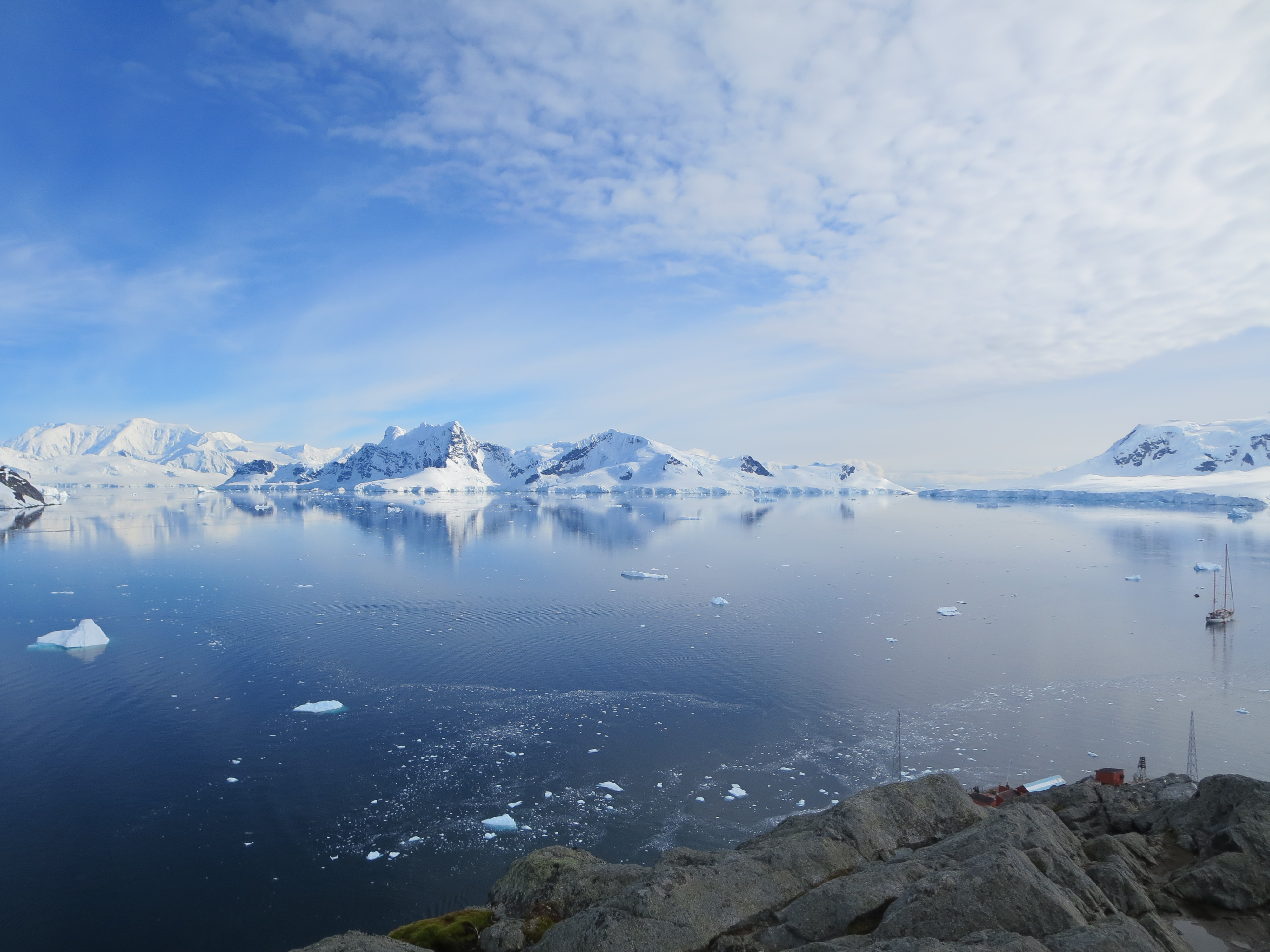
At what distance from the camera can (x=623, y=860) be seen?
14.3 meters

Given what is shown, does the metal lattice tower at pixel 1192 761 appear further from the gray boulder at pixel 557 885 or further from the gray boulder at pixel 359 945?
the gray boulder at pixel 359 945

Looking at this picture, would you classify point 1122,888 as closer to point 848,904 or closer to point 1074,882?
point 1074,882

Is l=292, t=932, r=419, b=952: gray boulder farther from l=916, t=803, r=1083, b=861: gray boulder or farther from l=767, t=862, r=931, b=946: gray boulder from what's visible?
l=916, t=803, r=1083, b=861: gray boulder

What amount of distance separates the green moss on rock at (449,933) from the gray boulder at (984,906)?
551 cm

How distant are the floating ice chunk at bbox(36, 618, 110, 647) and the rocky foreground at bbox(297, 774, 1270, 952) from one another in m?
27.7

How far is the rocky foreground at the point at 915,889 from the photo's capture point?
659cm

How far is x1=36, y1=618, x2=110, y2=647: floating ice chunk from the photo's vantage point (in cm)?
2803

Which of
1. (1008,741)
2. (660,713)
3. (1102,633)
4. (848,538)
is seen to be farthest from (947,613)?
(848,538)

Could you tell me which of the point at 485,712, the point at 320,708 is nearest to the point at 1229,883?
the point at 485,712

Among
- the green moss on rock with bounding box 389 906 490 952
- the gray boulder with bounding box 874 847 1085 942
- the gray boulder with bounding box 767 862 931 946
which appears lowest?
the green moss on rock with bounding box 389 906 490 952

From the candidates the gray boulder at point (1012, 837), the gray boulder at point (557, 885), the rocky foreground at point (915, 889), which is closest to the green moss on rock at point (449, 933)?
the rocky foreground at point (915, 889)

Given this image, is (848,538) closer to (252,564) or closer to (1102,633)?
(1102,633)

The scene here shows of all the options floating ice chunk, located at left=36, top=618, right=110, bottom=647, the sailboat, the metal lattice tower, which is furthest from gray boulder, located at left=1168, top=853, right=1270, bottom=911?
the sailboat

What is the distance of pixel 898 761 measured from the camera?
18.5 meters
